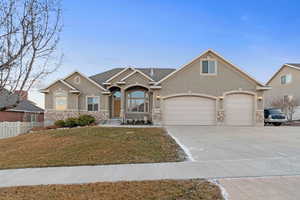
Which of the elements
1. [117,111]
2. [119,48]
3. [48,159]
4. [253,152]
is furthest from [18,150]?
[119,48]

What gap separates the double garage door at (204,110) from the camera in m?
17.0

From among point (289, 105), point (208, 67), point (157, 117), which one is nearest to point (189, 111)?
point (157, 117)

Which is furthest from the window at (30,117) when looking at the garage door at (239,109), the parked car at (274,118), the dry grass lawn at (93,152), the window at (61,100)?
the parked car at (274,118)

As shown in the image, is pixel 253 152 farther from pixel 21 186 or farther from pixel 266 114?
pixel 266 114

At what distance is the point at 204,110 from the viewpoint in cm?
1717

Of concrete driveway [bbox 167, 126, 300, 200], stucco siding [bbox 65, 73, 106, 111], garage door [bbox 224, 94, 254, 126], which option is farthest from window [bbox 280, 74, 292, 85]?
stucco siding [bbox 65, 73, 106, 111]

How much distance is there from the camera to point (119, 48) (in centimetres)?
2050

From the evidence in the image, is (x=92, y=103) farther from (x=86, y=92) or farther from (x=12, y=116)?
(x=12, y=116)

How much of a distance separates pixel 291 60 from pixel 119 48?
25.1 meters

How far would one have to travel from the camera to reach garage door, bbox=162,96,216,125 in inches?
668

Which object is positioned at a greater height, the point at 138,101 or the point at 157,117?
the point at 138,101

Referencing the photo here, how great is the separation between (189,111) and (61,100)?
41.4 ft

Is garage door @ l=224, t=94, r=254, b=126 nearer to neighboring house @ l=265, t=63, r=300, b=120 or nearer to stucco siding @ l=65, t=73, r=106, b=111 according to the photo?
neighboring house @ l=265, t=63, r=300, b=120

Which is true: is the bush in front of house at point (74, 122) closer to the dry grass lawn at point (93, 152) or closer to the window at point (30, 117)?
the dry grass lawn at point (93, 152)
